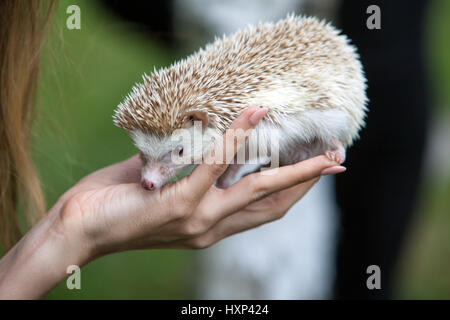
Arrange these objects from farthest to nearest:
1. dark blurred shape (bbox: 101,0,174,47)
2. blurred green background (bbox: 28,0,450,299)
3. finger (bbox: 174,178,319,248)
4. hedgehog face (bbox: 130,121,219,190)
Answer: blurred green background (bbox: 28,0,450,299), dark blurred shape (bbox: 101,0,174,47), finger (bbox: 174,178,319,248), hedgehog face (bbox: 130,121,219,190)

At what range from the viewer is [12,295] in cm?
117

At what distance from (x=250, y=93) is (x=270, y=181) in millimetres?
239

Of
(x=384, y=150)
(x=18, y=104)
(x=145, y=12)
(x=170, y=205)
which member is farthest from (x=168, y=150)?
(x=384, y=150)

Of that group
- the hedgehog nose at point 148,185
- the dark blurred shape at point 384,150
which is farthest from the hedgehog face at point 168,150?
the dark blurred shape at point 384,150

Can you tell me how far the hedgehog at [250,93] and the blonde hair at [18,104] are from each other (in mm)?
352

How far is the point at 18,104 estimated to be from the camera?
1.43 metres

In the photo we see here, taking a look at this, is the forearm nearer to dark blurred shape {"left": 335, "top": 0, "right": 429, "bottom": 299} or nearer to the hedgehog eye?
the hedgehog eye

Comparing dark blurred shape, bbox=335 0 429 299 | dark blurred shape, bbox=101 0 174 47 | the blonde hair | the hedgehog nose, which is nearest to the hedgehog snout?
the hedgehog nose

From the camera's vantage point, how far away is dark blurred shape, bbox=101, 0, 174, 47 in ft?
6.92

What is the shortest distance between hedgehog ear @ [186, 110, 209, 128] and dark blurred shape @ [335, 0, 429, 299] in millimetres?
1179

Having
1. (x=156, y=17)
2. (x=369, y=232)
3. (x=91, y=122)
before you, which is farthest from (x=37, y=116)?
(x=91, y=122)
